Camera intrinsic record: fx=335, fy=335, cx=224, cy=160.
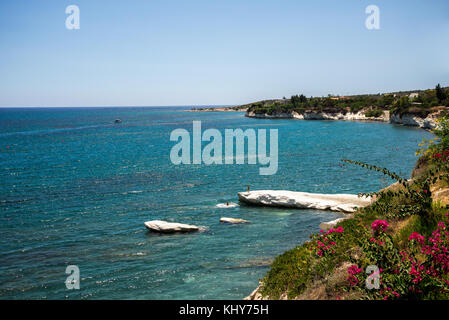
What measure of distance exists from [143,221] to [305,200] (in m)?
15.9

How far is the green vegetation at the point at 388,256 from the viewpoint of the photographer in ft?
25.8

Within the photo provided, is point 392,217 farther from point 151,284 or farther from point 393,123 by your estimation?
point 393,123

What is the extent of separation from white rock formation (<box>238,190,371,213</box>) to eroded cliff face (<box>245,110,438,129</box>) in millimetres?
55255

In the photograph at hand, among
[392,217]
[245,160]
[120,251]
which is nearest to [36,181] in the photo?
[120,251]

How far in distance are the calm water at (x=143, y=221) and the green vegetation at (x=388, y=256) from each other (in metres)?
6.53

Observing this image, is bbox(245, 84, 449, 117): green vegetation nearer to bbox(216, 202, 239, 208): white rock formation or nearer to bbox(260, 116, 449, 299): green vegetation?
bbox(216, 202, 239, 208): white rock formation

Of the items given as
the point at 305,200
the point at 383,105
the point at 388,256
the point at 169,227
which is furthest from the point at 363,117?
the point at 388,256

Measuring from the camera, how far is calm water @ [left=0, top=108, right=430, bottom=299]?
20047mm

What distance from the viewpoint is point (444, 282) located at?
7.41 metres

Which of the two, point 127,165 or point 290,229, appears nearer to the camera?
point 290,229
